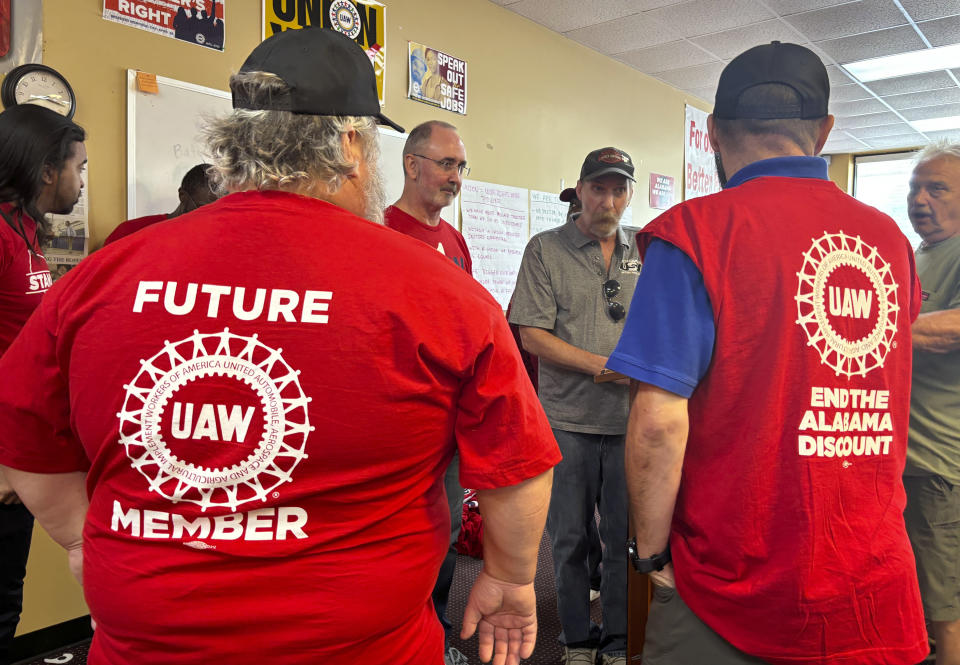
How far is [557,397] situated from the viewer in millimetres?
2133

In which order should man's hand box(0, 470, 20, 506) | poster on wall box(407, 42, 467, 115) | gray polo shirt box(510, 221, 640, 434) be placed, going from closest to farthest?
man's hand box(0, 470, 20, 506)
gray polo shirt box(510, 221, 640, 434)
poster on wall box(407, 42, 467, 115)

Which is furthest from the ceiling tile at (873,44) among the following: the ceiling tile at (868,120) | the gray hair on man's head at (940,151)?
the gray hair on man's head at (940,151)

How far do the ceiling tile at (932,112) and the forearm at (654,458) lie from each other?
264 inches

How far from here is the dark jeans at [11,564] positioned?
5.47ft

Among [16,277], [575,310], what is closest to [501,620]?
[575,310]

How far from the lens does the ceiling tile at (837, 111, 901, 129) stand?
6320 mm

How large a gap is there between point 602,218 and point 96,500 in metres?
1.73

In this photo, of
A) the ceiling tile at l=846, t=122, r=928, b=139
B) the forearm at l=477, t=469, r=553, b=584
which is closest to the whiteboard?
the forearm at l=477, t=469, r=553, b=584

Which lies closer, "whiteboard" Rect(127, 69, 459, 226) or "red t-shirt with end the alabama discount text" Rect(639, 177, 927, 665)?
"red t-shirt with end the alabama discount text" Rect(639, 177, 927, 665)

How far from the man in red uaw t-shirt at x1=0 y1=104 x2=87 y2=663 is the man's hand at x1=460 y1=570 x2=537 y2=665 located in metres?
1.31

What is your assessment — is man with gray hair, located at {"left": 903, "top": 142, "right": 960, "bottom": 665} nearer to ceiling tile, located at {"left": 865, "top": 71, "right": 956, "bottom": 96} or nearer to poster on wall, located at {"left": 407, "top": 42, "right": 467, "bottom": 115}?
poster on wall, located at {"left": 407, "top": 42, "right": 467, "bottom": 115}

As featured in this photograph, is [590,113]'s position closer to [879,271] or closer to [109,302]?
[879,271]

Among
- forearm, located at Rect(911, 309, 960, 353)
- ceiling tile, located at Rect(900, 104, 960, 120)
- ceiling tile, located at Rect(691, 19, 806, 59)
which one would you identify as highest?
ceiling tile, located at Rect(900, 104, 960, 120)

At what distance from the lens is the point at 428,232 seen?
2.32 meters
